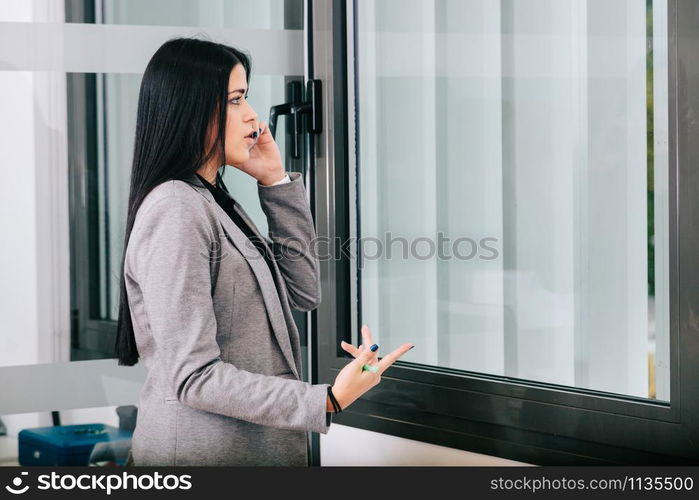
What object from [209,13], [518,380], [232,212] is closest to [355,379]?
[232,212]

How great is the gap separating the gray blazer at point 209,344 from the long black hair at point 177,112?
0.04 metres

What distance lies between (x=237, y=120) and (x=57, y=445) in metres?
0.75

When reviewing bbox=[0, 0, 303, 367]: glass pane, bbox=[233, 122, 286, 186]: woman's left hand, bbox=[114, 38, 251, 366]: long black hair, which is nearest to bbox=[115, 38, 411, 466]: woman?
bbox=[114, 38, 251, 366]: long black hair

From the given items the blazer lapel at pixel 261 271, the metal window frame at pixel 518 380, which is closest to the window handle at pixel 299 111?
the metal window frame at pixel 518 380

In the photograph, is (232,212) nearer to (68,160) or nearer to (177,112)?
(177,112)

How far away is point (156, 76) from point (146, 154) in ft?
0.39

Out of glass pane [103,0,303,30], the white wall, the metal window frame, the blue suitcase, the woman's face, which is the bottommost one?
the white wall

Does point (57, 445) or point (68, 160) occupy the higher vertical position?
point (68, 160)

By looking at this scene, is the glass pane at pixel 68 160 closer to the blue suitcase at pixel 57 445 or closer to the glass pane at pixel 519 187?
the blue suitcase at pixel 57 445

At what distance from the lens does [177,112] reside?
1.09m

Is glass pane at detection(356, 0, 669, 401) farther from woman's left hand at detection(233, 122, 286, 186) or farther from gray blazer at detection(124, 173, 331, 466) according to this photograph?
gray blazer at detection(124, 173, 331, 466)

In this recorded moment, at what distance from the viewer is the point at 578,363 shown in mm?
1322

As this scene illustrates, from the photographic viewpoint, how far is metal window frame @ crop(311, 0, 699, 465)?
112 cm

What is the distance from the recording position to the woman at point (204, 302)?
987 millimetres
